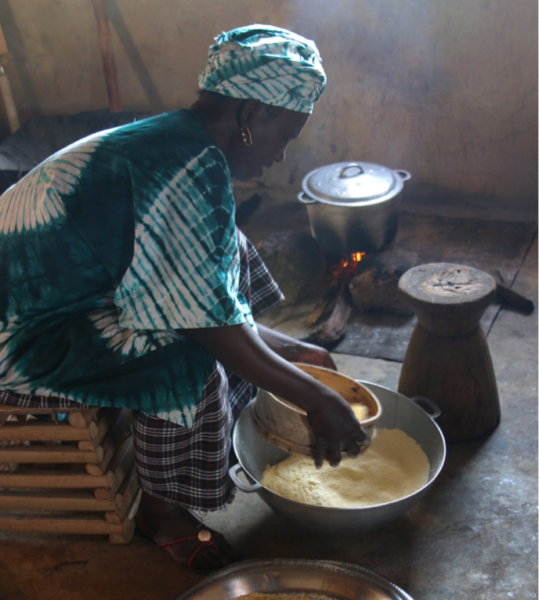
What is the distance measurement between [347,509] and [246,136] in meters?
1.08

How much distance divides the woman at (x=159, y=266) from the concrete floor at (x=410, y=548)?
41 centimetres

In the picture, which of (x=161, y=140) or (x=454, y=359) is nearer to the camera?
(x=161, y=140)

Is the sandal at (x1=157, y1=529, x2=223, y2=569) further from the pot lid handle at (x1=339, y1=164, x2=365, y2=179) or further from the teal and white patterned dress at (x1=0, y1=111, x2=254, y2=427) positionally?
the pot lid handle at (x1=339, y1=164, x2=365, y2=179)

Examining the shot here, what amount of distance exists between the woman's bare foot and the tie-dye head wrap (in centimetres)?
129

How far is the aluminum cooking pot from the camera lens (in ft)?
10.7

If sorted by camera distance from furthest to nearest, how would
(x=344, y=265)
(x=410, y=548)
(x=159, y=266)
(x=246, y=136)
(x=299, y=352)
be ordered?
(x=344, y=265), (x=299, y=352), (x=410, y=548), (x=246, y=136), (x=159, y=266)

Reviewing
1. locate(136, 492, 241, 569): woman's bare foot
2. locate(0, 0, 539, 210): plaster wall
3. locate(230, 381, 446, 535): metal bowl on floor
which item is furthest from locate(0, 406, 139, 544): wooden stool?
locate(0, 0, 539, 210): plaster wall

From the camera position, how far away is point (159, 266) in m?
1.48

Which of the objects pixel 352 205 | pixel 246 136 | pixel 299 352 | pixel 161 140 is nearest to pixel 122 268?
pixel 161 140

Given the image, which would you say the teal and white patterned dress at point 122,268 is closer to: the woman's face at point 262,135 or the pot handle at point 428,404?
the woman's face at point 262,135

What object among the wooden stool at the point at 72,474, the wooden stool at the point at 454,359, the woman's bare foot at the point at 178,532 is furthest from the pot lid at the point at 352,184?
the woman's bare foot at the point at 178,532

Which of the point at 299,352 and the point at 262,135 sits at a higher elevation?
the point at 262,135

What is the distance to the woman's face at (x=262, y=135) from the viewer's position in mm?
1615

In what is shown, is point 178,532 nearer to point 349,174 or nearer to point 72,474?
point 72,474
